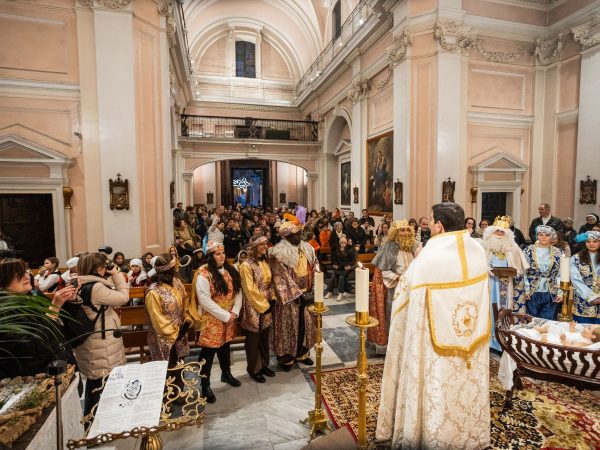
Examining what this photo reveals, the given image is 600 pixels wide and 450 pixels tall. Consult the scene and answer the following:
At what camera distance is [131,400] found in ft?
5.27

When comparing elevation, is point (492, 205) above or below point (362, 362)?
above

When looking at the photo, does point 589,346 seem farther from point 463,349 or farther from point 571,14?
point 571,14

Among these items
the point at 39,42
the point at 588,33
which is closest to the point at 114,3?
the point at 39,42

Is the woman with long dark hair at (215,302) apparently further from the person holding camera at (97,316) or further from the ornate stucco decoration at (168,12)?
the ornate stucco decoration at (168,12)

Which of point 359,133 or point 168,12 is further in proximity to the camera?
point 359,133

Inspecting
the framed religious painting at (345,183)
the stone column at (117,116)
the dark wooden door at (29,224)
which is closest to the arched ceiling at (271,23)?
the framed religious painting at (345,183)

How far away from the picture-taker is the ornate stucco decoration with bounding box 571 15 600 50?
827 cm

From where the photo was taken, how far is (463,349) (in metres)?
2.19

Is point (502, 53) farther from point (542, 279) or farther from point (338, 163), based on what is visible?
point (338, 163)

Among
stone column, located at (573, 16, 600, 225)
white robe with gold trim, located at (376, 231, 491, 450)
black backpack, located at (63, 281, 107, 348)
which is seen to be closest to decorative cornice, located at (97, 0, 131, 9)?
→ black backpack, located at (63, 281, 107, 348)

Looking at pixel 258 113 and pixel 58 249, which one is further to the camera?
pixel 258 113

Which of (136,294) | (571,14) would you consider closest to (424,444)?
(136,294)

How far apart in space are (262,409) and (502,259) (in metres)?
3.43

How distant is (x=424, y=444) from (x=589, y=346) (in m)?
1.58
